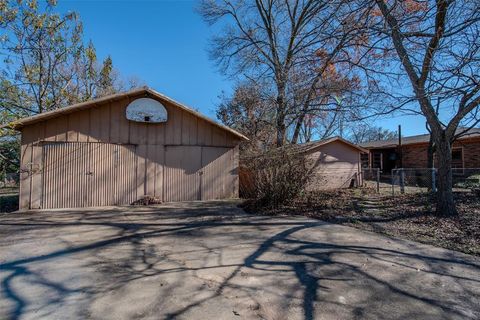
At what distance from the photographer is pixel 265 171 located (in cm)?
945

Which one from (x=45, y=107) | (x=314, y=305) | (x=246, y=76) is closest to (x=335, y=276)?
(x=314, y=305)

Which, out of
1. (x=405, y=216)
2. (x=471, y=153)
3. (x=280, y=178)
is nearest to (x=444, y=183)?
(x=405, y=216)

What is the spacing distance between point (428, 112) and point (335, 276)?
19.4 feet

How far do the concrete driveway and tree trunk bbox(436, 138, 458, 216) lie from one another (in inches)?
103

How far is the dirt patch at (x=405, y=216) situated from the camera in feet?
20.0

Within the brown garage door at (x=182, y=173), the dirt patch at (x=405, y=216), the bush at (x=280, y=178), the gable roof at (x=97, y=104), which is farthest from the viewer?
the brown garage door at (x=182, y=173)

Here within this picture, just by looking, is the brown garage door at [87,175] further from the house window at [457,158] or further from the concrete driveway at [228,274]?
the house window at [457,158]

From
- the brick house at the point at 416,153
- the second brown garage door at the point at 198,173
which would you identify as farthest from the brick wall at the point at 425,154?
the second brown garage door at the point at 198,173

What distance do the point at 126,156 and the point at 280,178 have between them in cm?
570

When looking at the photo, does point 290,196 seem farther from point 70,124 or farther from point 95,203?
point 70,124

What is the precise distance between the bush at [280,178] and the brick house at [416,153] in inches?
327

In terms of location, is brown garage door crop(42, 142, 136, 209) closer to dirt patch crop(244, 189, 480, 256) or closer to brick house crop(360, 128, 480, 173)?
dirt patch crop(244, 189, 480, 256)

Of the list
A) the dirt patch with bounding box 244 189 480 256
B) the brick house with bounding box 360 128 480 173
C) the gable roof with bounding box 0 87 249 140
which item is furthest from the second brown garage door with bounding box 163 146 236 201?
the brick house with bounding box 360 128 480 173

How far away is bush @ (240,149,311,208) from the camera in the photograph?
365 inches
